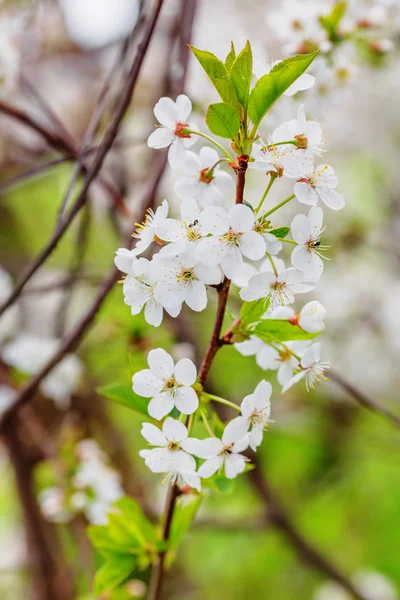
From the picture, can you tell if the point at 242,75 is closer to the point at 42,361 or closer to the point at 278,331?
the point at 278,331

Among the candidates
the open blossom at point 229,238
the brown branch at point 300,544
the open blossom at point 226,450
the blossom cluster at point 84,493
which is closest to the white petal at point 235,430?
the open blossom at point 226,450

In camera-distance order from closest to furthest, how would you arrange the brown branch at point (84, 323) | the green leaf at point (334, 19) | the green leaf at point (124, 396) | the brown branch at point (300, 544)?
the green leaf at point (124, 396), the brown branch at point (84, 323), the green leaf at point (334, 19), the brown branch at point (300, 544)

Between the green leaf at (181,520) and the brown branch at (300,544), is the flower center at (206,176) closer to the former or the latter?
the green leaf at (181,520)

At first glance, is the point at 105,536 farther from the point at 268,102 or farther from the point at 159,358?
the point at 268,102

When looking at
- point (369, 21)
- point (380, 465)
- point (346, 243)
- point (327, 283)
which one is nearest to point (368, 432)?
point (380, 465)

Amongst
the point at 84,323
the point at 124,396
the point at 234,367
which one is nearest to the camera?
the point at 124,396

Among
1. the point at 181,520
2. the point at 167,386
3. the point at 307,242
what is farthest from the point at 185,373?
the point at 181,520

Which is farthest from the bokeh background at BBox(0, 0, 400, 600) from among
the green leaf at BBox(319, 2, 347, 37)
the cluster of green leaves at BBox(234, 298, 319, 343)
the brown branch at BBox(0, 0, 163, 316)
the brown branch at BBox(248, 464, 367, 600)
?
the cluster of green leaves at BBox(234, 298, 319, 343)
